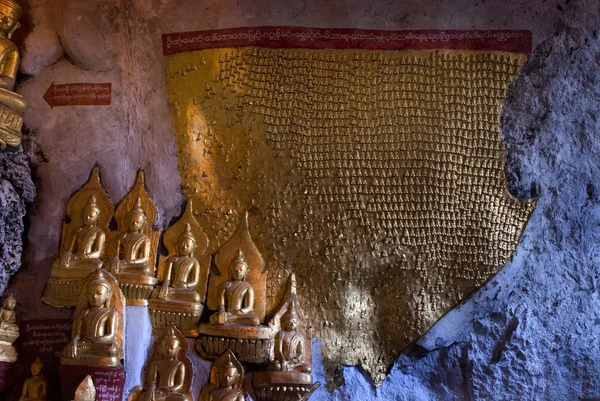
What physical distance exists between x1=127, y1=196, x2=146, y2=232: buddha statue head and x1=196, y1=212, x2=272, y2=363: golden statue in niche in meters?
0.35

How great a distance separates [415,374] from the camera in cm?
321

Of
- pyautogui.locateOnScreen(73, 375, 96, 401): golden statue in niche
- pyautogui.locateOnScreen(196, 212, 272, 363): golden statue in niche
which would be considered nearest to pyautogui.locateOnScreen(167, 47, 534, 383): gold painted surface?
pyautogui.locateOnScreen(196, 212, 272, 363): golden statue in niche

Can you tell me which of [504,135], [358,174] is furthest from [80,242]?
[504,135]

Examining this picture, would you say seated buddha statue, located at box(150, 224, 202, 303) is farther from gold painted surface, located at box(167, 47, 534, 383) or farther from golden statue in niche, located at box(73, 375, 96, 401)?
golden statue in niche, located at box(73, 375, 96, 401)

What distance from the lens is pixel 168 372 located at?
121 inches

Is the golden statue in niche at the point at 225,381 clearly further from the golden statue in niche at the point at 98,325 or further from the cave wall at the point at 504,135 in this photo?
the golden statue in niche at the point at 98,325

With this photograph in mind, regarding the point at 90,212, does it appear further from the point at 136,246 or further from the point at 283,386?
the point at 283,386

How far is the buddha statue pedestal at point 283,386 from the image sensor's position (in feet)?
10.1

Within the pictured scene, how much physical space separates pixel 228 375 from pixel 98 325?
0.56m

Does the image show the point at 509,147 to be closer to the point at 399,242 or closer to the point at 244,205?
the point at 399,242

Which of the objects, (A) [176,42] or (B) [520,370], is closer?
(B) [520,370]

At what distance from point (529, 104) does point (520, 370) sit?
1.13m

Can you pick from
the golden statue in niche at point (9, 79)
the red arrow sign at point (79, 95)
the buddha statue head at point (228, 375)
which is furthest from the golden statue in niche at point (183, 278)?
the golden statue in niche at point (9, 79)

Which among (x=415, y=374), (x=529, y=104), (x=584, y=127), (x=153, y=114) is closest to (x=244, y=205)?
(x=153, y=114)
